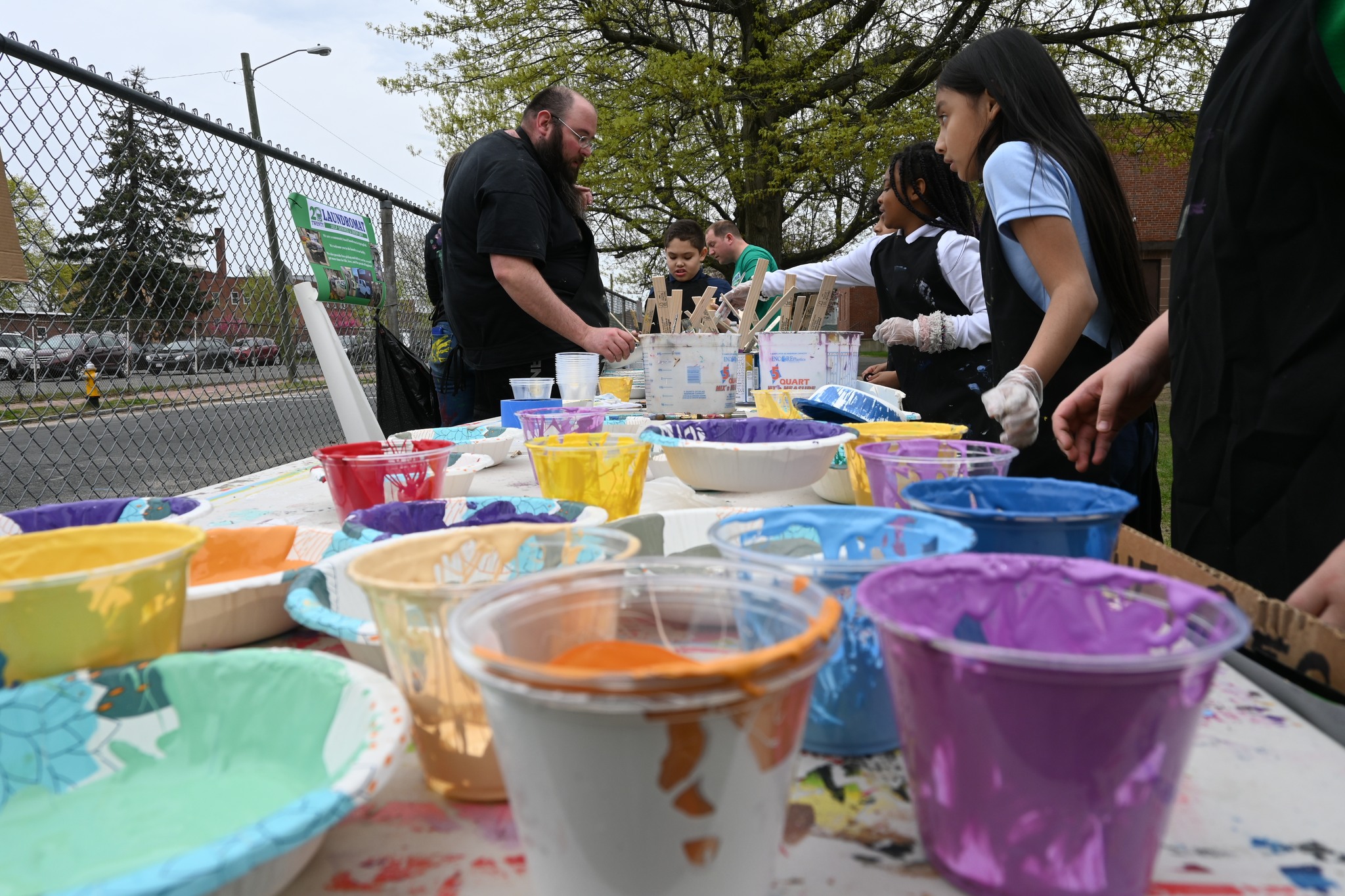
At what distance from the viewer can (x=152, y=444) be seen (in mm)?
3316

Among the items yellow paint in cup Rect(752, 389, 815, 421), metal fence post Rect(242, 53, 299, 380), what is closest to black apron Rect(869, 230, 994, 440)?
yellow paint in cup Rect(752, 389, 815, 421)

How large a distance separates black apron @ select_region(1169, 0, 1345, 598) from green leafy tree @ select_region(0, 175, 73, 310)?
310cm

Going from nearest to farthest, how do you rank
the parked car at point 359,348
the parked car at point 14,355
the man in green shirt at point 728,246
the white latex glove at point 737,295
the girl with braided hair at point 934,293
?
1. the parked car at point 14,355
2. the girl with braided hair at point 934,293
3. the white latex glove at point 737,295
4. the parked car at point 359,348
5. the man in green shirt at point 728,246

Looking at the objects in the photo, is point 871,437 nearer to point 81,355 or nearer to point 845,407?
point 845,407

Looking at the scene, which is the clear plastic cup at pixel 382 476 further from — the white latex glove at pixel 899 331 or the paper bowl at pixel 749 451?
the white latex glove at pixel 899 331

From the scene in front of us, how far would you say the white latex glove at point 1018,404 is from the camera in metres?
1.23

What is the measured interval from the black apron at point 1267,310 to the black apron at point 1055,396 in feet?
1.74

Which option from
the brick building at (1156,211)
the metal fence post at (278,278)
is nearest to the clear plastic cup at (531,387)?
the metal fence post at (278,278)

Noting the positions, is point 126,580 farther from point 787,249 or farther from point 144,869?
point 787,249

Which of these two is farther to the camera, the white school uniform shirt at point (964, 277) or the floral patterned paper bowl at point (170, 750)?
the white school uniform shirt at point (964, 277)

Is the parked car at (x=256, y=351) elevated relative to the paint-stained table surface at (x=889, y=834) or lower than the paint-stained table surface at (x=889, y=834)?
elevated

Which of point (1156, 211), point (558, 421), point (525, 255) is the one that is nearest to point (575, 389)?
point (525, 255)

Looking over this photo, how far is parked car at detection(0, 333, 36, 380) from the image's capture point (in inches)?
95.7

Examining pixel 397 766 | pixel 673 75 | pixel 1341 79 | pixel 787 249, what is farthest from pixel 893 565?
pixel 787 249
